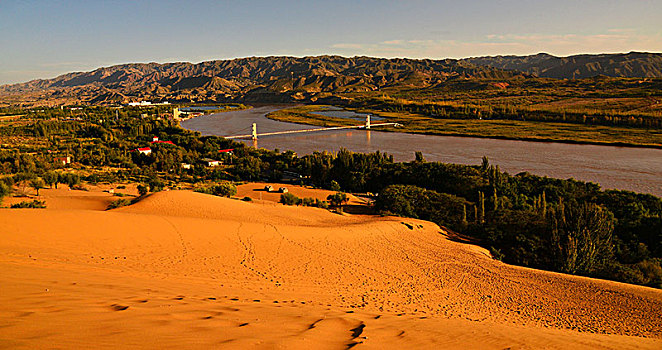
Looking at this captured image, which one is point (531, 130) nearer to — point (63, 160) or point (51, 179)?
point (51, 179)

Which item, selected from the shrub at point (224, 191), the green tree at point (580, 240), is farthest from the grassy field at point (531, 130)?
the shrub at point (224, 191)

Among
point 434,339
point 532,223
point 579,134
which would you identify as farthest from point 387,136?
point 434,339

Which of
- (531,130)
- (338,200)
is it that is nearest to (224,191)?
(338,200)

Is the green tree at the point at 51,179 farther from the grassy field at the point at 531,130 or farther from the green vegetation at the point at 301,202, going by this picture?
the grassy field at the point at 531,130

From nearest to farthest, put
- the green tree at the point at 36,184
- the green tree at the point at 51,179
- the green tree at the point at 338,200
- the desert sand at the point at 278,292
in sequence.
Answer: the desert sand at the point at 278,292, the green tree at the point at 338,200, the green tree at the point at 36,184, the green tree at the point at 51,179

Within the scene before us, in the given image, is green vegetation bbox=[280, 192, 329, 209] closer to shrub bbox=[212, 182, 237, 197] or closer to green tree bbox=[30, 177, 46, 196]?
shrub bbox=[212, 182, 237, 197]

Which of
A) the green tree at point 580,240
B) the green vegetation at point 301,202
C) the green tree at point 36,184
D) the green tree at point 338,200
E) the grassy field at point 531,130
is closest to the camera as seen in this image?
the green tree at point 580,240

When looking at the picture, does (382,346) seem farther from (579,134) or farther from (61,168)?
(579,134)
